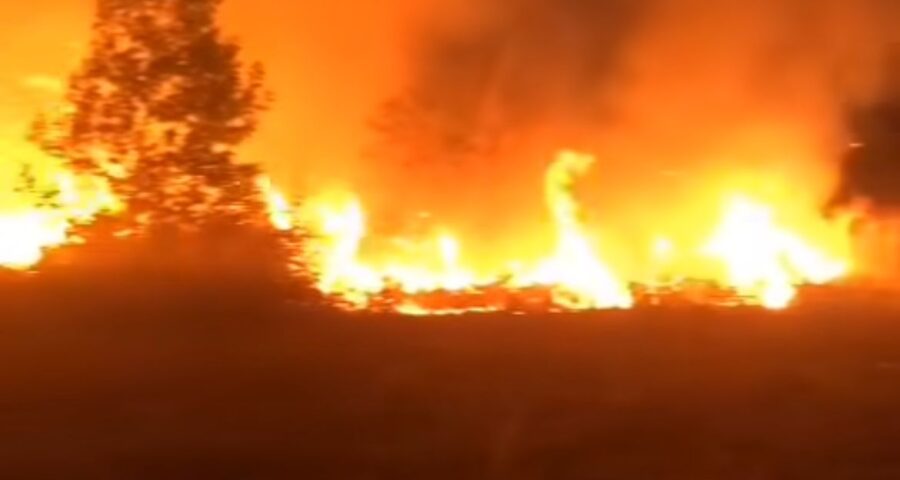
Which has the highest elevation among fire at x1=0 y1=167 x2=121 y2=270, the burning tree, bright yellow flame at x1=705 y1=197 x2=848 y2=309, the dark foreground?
bright yellow flame at x1=705 y1=197 x2=848 y2=309

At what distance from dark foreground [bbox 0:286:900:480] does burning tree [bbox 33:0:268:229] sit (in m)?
1.70

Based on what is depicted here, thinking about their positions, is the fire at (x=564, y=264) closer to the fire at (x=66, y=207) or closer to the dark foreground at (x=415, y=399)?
the fire at (x=66, y=207)

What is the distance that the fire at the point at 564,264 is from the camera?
27.1 m

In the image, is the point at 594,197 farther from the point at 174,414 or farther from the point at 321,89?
the point at 174,414

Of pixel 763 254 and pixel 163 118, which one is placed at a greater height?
pixel 763 254

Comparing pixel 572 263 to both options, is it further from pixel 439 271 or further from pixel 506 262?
pixel 439 271

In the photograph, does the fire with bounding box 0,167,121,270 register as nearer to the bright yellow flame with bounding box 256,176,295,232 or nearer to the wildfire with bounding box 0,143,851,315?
the wildfire with bounding box 0,143,851,315

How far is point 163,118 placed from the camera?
2069 cm

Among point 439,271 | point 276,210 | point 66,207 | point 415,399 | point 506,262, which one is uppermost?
point 506,262

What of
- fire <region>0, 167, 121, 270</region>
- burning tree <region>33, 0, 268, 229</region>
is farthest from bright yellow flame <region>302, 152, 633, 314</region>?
fire <region>0, 167, 121, 270</region>

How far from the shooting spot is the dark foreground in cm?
1270

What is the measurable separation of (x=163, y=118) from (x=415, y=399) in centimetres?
690

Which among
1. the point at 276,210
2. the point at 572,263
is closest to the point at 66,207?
the point at 276,210

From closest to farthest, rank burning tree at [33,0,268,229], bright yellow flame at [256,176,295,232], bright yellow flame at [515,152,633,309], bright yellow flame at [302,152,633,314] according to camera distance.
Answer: burning tree at [33,0,268,229] → bright yellow flame at [256,176,295,232] → bright yellow flame at [302,152,633,314] → bright yellow flame at [515,152,633,309]
